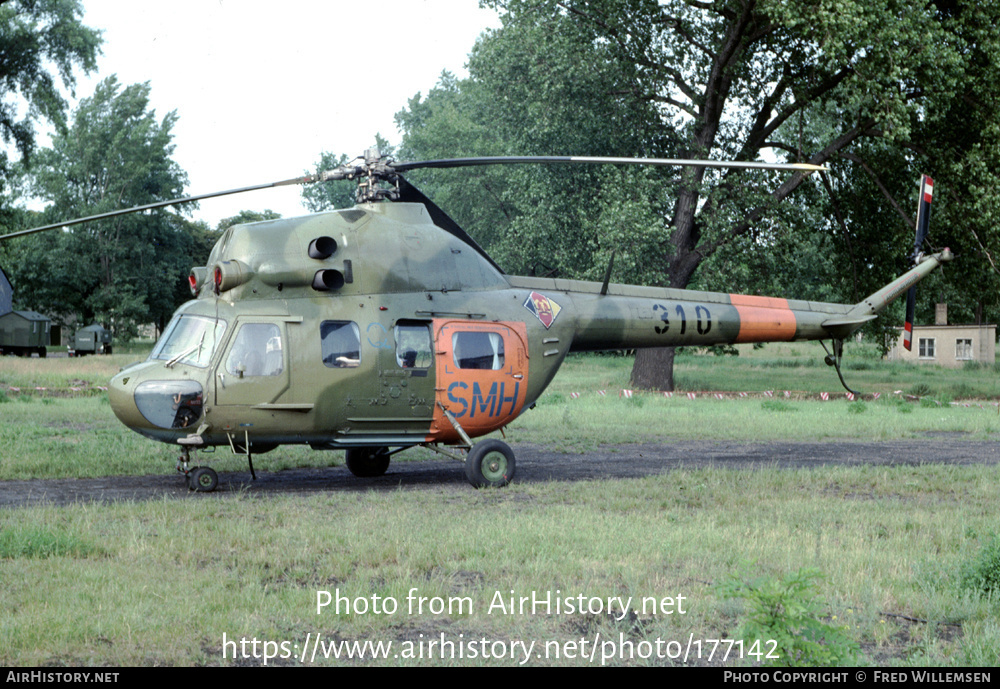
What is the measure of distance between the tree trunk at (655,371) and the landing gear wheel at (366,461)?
1757 centimetres

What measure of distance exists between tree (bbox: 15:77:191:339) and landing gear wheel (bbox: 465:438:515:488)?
53.6 m

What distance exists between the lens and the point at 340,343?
38.9ft

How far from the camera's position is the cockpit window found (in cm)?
1132

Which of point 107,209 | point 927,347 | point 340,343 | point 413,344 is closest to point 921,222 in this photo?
point 413,344

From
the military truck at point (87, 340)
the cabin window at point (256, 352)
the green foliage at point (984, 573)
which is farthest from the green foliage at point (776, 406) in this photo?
the military truck at point (87, 340)

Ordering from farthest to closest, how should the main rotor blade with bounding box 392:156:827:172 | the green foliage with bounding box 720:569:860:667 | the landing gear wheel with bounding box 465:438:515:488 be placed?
the landing gear wheel with bounding box 465:438:515:488 → the main rotor blade with bounding box 392:156:827:172 → the green foliage with bounding box 720:569:860:667

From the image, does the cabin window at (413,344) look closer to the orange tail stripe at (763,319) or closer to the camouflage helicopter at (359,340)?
the camouflage helicopter at (359,340)

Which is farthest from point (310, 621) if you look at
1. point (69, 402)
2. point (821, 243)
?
point (821, 243)

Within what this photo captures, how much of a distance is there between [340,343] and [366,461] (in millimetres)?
2699

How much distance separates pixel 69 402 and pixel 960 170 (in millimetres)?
25690

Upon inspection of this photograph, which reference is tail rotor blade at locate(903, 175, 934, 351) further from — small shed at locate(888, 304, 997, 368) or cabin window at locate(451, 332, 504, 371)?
small shed at locate(888, 304, 997, 368)

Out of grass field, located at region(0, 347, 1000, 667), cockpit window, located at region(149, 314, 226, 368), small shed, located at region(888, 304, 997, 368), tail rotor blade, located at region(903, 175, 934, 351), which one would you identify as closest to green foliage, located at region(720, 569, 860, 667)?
grass field, located at region(0, 347, 1000, 667)

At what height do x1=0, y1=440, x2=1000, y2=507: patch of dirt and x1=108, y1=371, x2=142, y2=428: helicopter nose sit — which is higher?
x1=108, y1=371, x2=142, y2=428: helicopter nose
